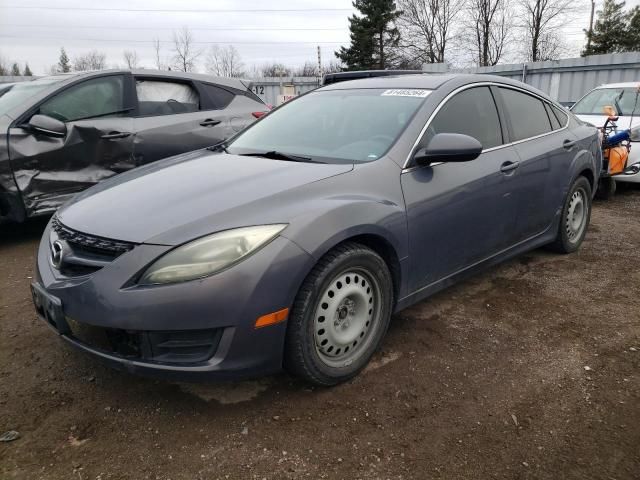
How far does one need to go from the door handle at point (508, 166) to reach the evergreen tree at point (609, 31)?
40.6 metres

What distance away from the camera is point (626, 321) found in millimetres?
3236

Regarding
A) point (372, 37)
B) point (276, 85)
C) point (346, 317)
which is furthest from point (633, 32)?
point (346, 317)

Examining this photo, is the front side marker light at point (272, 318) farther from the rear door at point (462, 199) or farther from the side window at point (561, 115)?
the side window at point (561, 115)

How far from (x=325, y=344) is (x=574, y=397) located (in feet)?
4.04

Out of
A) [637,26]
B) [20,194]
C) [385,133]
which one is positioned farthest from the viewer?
[637,26]

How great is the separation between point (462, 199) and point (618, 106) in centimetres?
624

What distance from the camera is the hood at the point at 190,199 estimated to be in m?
2.16

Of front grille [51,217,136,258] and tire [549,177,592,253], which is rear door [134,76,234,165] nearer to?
front grille [51,217,136,258]

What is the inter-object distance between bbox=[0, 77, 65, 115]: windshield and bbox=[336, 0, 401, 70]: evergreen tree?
36.2 meters

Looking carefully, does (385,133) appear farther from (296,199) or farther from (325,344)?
(325,344)

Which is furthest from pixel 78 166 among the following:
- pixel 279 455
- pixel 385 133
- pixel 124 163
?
pixel 279 455

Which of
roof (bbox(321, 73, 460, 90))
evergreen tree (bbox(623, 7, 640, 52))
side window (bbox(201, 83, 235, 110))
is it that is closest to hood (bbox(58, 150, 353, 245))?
roof (bbox(321, 73, 460, 90))

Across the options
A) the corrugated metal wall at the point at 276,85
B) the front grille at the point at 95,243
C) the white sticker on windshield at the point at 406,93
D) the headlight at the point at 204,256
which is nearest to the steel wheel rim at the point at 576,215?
the white sticker on windshield at the point at 406,93

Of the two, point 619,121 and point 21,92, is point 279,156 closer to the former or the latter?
point 21,92
